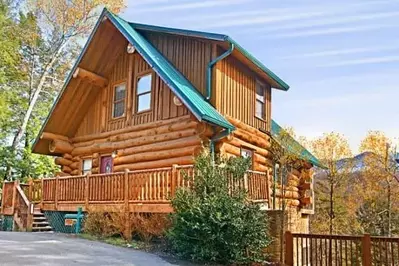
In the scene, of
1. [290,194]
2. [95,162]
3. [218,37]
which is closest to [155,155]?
[95,162]

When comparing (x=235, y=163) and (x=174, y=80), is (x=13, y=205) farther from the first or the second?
(x=235, y=163)

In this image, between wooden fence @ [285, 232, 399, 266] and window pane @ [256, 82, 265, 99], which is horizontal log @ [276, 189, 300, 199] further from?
wooden fence @ [285, 232, 399, 266]

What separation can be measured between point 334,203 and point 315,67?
698 cm

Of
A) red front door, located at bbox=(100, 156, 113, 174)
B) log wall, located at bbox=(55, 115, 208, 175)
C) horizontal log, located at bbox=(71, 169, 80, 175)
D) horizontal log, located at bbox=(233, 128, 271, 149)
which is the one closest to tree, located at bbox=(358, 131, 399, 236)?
horizontal log, located at bbox=(233, 128, 271, 149)

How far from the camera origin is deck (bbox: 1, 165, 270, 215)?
40.4 ft

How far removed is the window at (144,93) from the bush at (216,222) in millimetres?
5610

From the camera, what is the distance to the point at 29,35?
2681cm

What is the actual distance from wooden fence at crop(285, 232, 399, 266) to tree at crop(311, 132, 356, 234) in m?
5.64

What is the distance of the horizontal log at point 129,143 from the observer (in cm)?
1411

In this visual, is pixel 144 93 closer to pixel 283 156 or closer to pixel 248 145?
pixel 248 145

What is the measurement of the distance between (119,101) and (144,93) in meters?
1.68

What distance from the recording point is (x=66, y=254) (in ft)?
31.7

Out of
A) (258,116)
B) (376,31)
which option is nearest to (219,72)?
(258,116)

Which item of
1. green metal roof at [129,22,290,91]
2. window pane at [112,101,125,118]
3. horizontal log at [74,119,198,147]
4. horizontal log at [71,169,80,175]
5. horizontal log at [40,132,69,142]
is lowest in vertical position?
horizontal log at [71,169,80,175]
